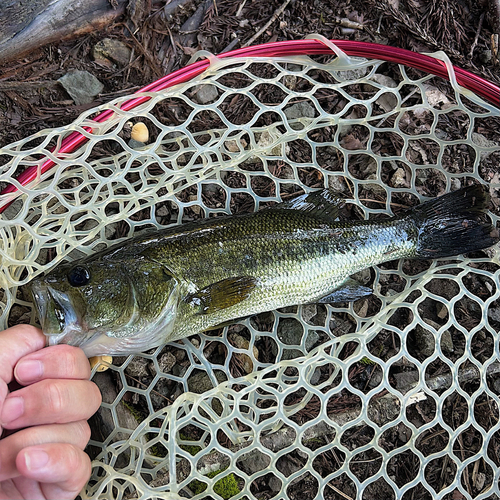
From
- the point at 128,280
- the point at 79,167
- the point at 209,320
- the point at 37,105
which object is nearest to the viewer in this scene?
the point at 128,280

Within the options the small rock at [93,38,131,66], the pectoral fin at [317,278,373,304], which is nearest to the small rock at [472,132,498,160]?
the pectoral fin at [317,278,373,304]

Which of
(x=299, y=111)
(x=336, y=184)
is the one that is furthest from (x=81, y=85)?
(x=336, y=184)

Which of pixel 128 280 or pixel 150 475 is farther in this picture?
pixel 150 475

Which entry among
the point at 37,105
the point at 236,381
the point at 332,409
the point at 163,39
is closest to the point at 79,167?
the point at 37,105

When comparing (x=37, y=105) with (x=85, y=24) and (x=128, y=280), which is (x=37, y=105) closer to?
(x=85, y=24)

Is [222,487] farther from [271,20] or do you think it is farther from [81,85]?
[271,20]

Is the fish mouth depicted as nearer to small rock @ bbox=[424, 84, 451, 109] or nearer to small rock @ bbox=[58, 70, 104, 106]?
small rock @ bbox=[58, 70, 104, 106]
